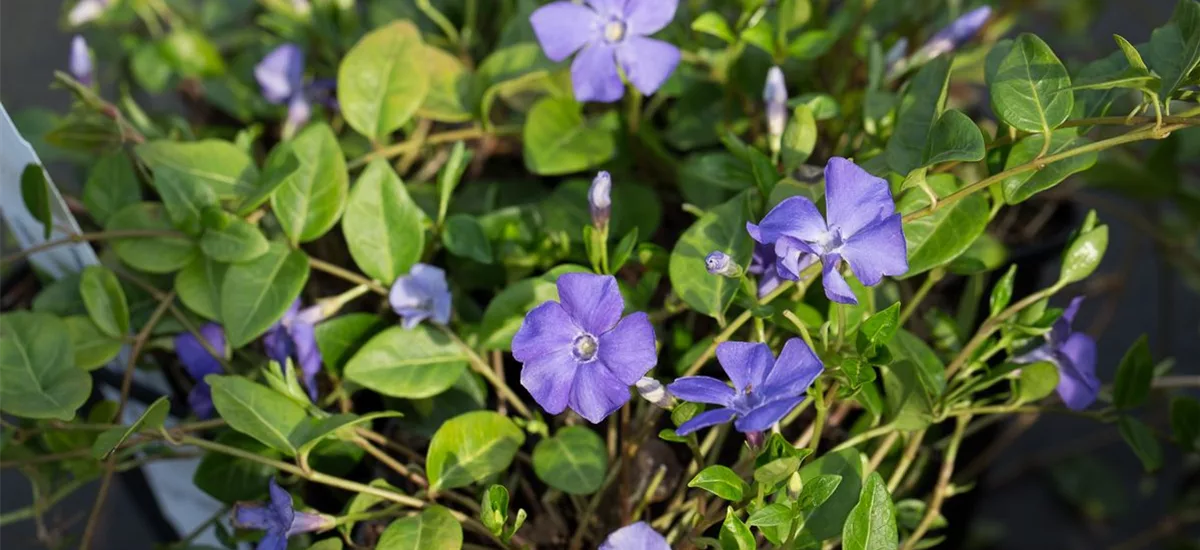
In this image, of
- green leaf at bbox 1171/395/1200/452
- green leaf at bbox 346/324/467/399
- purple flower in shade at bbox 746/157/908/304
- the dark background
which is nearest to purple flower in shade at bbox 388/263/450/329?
green leaf at bbox 346/324/467/399

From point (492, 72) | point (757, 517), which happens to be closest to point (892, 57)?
point (492, 72)

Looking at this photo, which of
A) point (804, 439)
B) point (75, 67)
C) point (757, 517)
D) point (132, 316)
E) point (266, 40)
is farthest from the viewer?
point (266, 40)

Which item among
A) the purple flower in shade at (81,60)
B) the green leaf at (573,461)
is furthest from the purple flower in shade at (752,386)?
the purple flower in shade at (81,60)

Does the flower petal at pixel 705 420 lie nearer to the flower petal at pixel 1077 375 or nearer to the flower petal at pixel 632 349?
the flower petal at pixel 632 349

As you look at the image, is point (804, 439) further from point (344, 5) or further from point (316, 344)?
point (344, 5)

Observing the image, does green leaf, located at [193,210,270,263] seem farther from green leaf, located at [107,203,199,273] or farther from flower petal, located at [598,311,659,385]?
flower petal, located at [598,311,659,385]

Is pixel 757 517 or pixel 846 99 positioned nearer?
pixel 757 517
